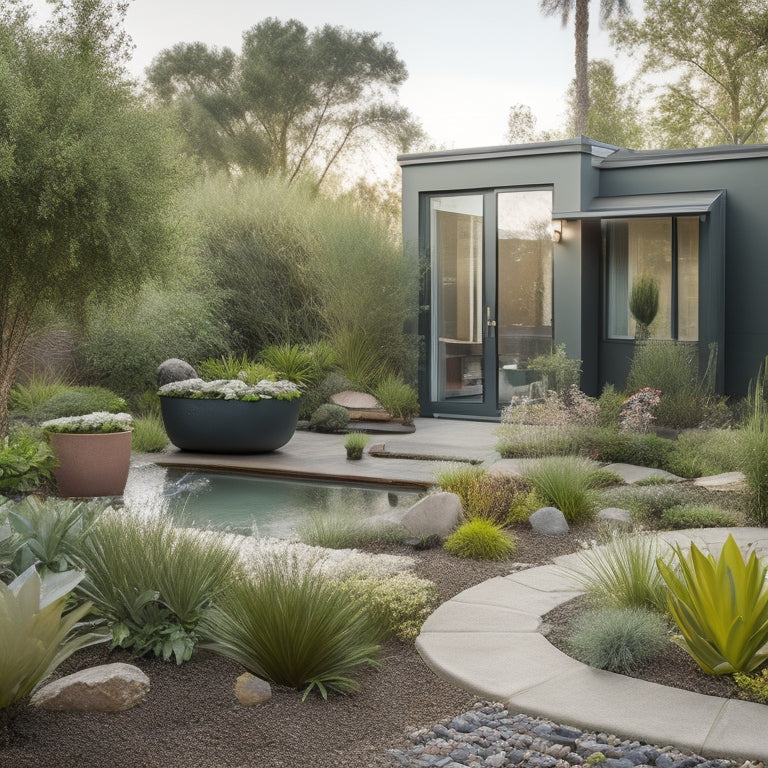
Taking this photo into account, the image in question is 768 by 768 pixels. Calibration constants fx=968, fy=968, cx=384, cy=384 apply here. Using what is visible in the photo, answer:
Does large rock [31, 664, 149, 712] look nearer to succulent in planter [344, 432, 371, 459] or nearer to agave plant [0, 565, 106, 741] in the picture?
agave plant [0, 565, 106, 741]

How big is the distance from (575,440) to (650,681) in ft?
17.6

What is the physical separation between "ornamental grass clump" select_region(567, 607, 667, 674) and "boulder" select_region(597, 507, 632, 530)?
239cm

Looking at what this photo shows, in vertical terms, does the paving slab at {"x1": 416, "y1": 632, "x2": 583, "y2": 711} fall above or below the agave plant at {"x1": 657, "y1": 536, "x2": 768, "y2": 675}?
below

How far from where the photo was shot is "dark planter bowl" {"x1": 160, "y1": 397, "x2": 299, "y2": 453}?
31.6 ft

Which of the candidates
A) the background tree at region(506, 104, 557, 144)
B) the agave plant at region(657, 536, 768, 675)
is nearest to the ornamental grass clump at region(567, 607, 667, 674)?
the agave plant at region(657, 536, 768, 675)

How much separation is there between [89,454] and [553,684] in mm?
5252

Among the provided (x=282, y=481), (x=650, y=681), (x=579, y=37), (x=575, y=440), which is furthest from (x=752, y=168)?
(x=579, y=37)

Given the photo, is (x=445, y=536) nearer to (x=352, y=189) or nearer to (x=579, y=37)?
(x=579, y=37)

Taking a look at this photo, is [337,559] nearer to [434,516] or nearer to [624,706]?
[434,516]

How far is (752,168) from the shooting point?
11.2m

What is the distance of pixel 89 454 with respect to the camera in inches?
310

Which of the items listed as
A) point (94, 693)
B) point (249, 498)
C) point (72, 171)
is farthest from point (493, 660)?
point (72, 171)

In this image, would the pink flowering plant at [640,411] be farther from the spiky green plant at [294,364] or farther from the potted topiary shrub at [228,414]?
the spiky green plant at [294,364]

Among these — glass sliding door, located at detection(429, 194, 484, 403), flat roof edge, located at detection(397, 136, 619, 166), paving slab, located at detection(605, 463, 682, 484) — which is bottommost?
paving slab, located at detection(605, 463, 682, 484)
